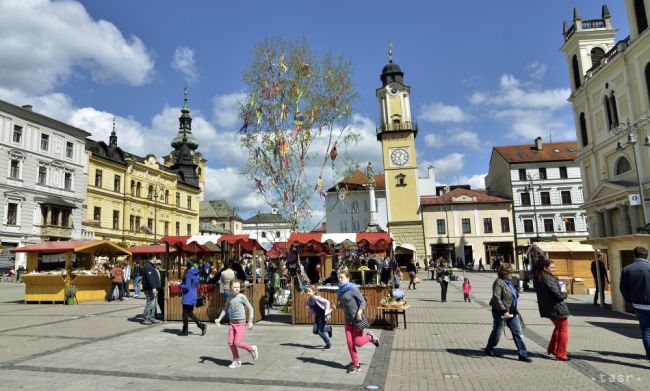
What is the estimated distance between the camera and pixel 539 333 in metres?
9.96

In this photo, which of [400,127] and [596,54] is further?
[400,127]

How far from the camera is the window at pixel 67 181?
39.0 meters

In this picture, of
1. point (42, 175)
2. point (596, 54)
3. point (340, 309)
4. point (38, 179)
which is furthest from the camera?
point (42, 175)

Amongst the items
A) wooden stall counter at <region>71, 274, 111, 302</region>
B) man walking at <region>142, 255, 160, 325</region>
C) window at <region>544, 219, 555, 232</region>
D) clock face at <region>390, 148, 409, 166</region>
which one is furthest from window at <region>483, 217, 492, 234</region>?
man walking at <region>142, 255, 160, 325</region>

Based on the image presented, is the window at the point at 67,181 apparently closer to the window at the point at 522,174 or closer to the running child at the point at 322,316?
the running child at the point at 322,316

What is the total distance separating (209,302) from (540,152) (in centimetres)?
4981

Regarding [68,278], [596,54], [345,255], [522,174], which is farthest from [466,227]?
[68,278]

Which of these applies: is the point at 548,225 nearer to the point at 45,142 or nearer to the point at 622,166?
the point at 622,166

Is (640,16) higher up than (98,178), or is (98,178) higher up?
(640,16)

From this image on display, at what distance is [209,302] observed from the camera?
1197cm

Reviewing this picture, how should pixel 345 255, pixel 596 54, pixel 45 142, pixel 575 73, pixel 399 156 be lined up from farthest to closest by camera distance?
pixel 399 156 → pixel 45 142 → pixel 575 73 → pixel 596 54 → pixel 345 255

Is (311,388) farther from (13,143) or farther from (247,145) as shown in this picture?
(13,143)

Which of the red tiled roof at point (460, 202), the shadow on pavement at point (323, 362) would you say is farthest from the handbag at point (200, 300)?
the red tiled roof at point (460, 202)

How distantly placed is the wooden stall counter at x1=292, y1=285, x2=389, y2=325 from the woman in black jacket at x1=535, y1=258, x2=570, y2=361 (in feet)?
14.8
